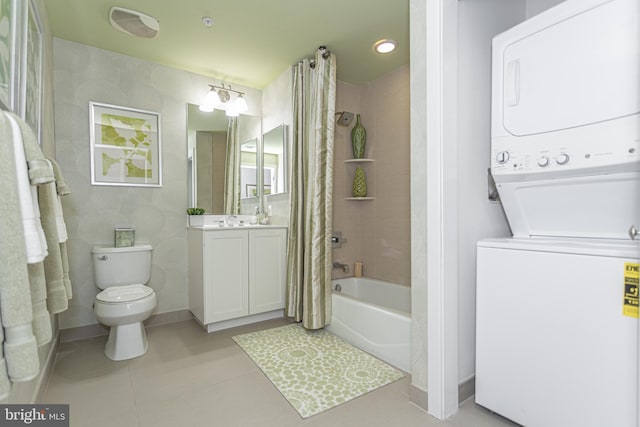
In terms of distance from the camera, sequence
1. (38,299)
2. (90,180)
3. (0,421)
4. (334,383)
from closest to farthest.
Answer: (38,299) < (0,421) < (334,383) < (90,180)

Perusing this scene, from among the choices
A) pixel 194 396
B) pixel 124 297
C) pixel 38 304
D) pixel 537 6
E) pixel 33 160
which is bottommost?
pixel 194 396

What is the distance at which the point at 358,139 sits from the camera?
317cm

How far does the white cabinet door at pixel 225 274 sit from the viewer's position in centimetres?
253

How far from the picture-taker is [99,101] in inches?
102

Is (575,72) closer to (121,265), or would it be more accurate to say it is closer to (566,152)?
(566,152)

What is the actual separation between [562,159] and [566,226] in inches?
13.5

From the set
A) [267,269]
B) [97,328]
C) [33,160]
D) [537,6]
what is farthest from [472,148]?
[97,328]

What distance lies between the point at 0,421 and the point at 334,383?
1.43 meters

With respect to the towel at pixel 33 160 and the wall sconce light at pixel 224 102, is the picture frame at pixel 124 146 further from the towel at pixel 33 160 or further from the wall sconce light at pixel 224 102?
the towel at pixel 33 160

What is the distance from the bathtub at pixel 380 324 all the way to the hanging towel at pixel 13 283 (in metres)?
1.77

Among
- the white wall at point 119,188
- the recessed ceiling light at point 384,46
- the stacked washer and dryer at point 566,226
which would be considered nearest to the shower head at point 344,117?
the recessed ceiling light at point 384,46

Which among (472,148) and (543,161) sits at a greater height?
(472,148)

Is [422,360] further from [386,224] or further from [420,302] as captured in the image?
[386,224]

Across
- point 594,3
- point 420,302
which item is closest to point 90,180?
point 420,302
